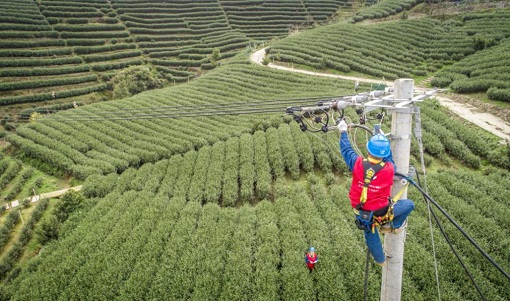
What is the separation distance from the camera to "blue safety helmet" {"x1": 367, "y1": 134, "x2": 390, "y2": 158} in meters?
4.48

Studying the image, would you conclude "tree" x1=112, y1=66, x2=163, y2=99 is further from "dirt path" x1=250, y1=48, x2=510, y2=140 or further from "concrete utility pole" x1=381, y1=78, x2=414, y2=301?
"concrete utility pole" x1=381, y1=78, x2=414, y2=301

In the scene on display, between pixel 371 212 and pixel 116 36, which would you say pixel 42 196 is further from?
pixel 116 36

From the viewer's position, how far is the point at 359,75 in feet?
110

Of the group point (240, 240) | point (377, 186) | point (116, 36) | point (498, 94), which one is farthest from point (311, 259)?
point (116, 36)

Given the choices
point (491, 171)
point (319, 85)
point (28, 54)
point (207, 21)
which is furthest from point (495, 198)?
point (207, 21)

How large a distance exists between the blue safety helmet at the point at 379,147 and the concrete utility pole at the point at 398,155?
306 mm

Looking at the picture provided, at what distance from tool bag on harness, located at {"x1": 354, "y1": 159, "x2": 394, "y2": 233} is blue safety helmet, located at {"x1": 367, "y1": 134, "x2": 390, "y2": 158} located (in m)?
0.14

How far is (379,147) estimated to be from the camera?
4.47 m

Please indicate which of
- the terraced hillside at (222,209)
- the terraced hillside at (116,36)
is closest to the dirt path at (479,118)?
the terraced hillside at (222,209)

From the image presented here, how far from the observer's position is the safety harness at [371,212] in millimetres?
4504

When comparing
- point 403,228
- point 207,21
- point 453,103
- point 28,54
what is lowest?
point 453,103

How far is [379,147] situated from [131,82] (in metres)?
38.4

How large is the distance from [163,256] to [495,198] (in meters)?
14.3

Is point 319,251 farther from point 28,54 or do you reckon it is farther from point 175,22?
point 175,22
